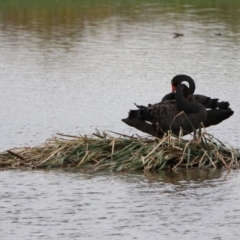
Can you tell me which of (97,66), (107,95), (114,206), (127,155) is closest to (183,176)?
(127,155)

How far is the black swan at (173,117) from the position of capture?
34.8 feet

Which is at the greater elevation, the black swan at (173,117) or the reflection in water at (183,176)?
the black swan at (173,117)

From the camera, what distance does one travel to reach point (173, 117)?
10.6m

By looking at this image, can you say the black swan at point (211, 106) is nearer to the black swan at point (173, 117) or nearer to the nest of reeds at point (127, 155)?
the black swan at point (173, 117)

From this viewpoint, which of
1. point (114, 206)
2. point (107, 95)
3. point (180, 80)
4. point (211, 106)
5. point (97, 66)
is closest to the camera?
point (114, 206)

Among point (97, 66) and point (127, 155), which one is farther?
point (97, 66)

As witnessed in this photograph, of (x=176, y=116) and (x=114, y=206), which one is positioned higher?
(x=176, y=116)

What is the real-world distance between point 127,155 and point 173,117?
0.66 metres

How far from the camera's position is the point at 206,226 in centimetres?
802

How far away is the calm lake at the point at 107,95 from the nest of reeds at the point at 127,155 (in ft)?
0.70

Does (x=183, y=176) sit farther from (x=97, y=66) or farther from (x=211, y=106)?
(x=97, y=66)

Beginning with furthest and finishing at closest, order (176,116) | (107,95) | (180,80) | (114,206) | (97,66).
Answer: (97,66), (107,95), (180,80), (176,116), (114,206)

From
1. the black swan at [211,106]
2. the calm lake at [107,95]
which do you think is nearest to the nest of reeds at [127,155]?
the calm lake at [107,95]

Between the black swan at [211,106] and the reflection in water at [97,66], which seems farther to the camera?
the reflection in water at [97,66]
